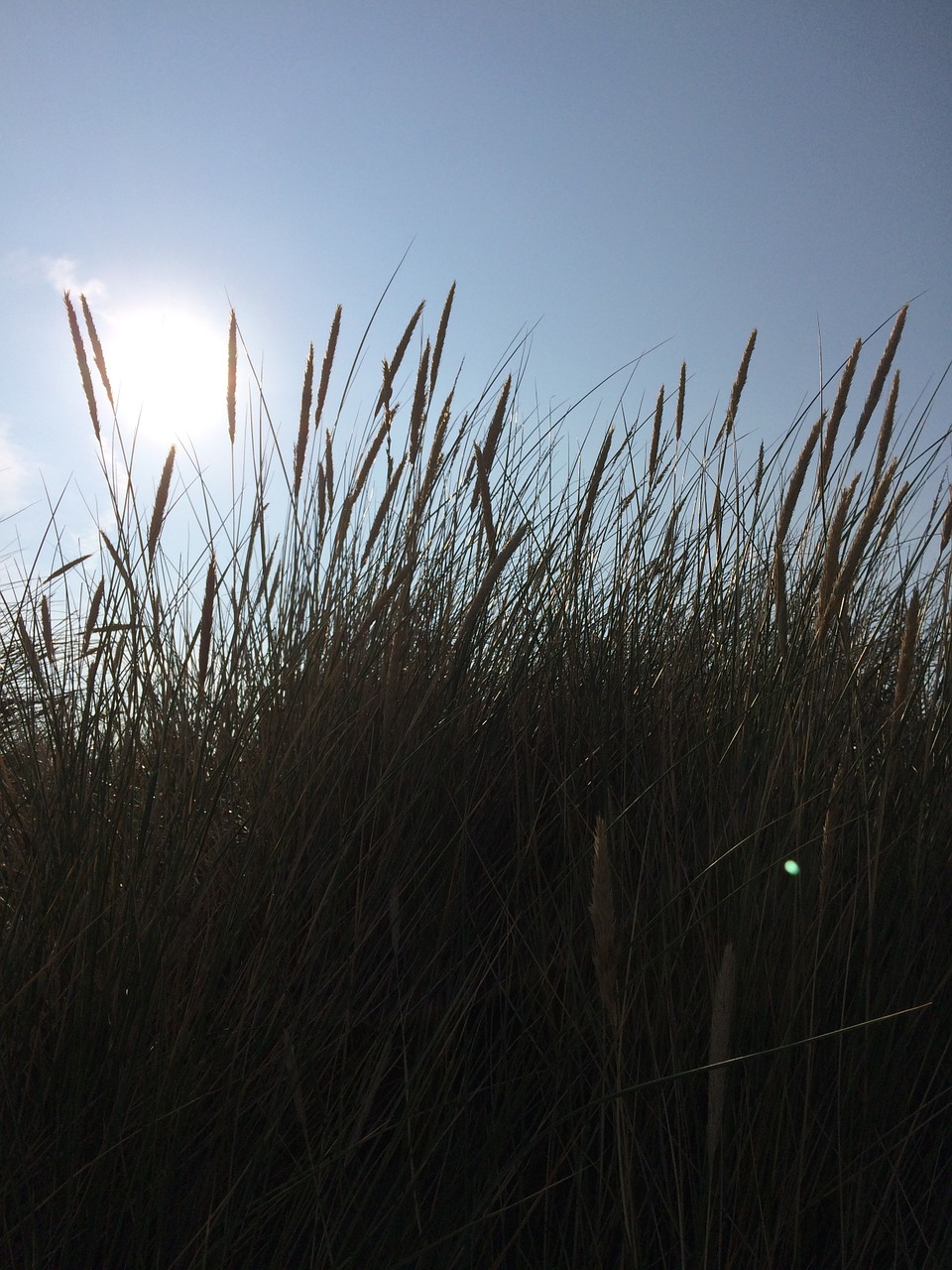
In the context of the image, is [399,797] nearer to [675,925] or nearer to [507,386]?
[675,925]

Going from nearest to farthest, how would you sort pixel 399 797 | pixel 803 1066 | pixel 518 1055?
pixel 803 1066, pixel 518 1055, pixel 399 797

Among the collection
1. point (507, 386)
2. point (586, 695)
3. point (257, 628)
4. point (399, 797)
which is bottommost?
point (399, 797)

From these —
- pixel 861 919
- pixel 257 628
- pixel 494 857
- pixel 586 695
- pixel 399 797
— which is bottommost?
pixel 861 919

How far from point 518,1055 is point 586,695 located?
2.07ft

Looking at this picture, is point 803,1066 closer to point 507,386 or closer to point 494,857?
point 494,857

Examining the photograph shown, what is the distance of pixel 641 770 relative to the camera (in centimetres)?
125

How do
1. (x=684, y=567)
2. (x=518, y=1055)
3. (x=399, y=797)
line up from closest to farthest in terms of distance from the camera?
(x=518, y=1055) → (x=399, y=797) → (x=684, y=567)

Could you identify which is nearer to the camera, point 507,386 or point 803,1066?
point 803,1066

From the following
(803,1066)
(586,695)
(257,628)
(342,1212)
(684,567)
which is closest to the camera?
(342,1212)

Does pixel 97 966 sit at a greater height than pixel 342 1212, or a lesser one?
Answer: greater

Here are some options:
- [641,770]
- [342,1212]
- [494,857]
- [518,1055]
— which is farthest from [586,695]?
[342,1212]

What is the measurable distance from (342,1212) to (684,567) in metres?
1.39

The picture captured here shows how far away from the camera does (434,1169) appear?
2.71 ft

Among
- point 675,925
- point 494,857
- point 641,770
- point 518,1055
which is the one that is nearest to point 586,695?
point 641,770
